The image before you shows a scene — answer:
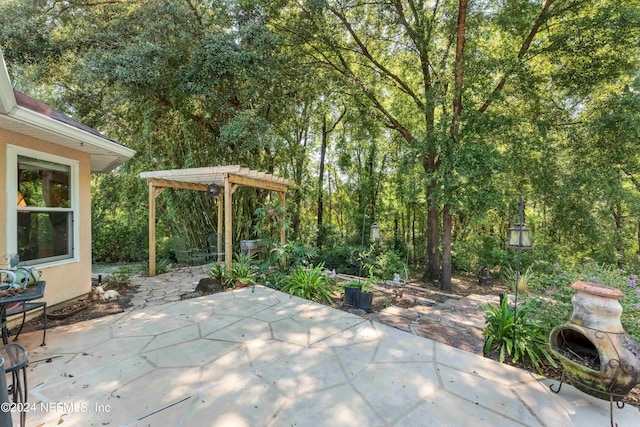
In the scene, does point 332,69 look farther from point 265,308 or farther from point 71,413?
point 71,413

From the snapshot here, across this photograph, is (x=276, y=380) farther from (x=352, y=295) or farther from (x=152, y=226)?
(x=152, y=226)

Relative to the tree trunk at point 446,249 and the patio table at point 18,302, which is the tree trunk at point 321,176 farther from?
the patio table at point 18,302

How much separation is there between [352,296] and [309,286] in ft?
2.39

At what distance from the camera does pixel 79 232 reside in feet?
12.7

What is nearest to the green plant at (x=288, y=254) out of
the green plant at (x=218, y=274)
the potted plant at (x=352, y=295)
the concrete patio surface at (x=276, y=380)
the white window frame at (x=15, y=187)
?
the green plant at (x=218, y=274)

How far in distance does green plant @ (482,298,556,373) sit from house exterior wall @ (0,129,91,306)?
484 centimetres

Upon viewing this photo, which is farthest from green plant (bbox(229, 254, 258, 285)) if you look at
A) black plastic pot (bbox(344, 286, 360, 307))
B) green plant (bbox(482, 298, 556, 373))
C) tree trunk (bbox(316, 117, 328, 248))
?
tree trunk (bbox(316, 117, 328, 248))

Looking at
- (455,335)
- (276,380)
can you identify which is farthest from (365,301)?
(276,380)

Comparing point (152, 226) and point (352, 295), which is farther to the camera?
point (152, 226)

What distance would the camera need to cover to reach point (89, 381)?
6.74 ft

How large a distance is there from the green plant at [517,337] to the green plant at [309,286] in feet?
6.72

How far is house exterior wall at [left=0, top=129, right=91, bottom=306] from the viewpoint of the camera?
115 inches

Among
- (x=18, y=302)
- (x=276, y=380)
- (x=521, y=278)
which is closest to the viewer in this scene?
(x=276, y=380)

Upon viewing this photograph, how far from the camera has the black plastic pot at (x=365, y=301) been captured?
151 inches
